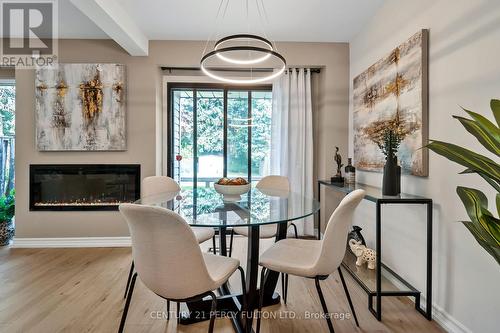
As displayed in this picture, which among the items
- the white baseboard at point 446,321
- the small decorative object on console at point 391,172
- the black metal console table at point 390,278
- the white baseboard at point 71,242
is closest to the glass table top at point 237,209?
the black metal console table at point 390,278

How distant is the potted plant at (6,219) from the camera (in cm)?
338

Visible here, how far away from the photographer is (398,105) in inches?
86.4

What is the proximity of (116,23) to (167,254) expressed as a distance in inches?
94.7

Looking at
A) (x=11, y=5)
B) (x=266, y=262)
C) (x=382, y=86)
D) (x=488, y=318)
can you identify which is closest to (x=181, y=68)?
(x=11, y=5)

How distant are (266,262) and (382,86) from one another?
195 centimetres

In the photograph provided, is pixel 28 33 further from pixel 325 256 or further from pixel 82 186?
pixel 325 256

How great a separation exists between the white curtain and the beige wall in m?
0.24

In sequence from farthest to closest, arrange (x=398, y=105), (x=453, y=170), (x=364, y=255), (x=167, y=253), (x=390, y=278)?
1. (x=364, y=255)
2. (x=390, y=278)
3. (x=398, y=105)
4. (x=453, y=170)
5. (x=167, y=253)

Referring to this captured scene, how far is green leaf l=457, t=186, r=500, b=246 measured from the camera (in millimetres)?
897

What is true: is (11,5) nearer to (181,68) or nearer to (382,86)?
(181,68)

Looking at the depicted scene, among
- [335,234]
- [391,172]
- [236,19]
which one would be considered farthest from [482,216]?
[236,19]

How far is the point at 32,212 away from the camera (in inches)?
130

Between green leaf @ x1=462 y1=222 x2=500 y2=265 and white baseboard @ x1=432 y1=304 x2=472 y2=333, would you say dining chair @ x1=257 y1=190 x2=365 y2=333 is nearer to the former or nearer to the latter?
green leaf @ x1=462 y1=222 x2=500 y2=265

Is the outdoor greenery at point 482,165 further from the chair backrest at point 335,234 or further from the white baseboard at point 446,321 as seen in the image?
the white baseboard at point 446,321
